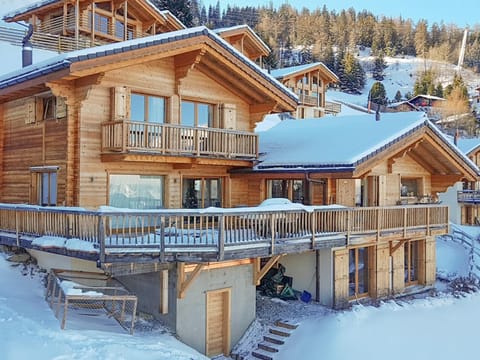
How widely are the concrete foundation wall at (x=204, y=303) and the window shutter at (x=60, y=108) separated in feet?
20.4

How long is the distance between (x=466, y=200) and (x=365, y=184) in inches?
1048

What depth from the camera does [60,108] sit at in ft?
48.4

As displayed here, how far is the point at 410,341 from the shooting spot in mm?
15430

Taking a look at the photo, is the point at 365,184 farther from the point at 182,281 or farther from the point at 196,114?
the point at 182,281

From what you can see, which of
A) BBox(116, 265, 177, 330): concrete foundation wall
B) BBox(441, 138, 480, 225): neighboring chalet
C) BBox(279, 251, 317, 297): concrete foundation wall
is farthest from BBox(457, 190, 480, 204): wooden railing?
BBox(116, 265, 177, 330): concrete foundation wall

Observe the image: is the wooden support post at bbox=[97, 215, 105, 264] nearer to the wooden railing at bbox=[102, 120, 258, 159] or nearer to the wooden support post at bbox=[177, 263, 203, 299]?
the wooden support post at bbox=[177, 263, 203, 299]

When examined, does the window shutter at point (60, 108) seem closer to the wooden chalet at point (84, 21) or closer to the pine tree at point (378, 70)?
the wooden chalet at point (84, 21)

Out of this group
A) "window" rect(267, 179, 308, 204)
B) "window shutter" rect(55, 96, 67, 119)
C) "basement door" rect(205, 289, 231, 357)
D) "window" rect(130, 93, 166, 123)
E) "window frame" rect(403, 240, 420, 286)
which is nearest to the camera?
"basement door" rect(205, 289, 231, 357)

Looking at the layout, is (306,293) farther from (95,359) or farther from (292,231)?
(95,359)

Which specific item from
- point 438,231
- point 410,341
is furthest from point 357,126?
point 410,341

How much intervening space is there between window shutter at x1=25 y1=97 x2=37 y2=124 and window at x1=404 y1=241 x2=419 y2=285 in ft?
48.7

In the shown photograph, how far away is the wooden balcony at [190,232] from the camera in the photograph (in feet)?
37.9

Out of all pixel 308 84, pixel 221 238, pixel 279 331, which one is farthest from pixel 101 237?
pixel 308 84

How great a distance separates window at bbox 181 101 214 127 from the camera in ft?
55.9
